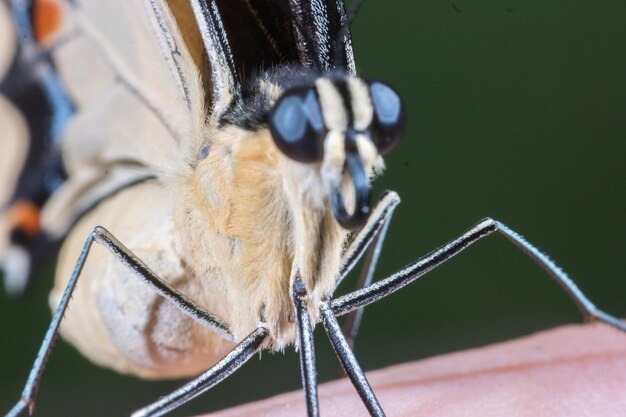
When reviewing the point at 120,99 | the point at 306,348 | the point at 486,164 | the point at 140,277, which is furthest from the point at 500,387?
the point at 486,164

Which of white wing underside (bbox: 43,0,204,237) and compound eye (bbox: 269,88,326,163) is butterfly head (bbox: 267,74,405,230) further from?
white wing underside (bbox: 43,0,204,237)

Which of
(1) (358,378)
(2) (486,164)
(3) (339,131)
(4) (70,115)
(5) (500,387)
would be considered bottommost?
(5) (500,387)

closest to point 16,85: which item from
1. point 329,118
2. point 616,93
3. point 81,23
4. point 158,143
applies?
point 81,23

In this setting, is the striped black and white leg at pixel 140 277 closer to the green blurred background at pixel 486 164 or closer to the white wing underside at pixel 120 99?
the white wing underside at pixel 120 99

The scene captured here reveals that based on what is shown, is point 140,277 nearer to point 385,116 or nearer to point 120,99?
point 385,116

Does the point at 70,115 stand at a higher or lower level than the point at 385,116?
higher

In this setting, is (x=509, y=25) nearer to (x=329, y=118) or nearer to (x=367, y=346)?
(x=367, y=346)
